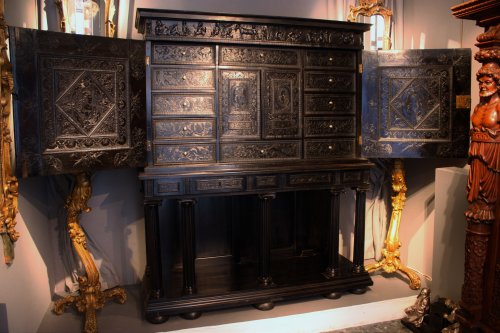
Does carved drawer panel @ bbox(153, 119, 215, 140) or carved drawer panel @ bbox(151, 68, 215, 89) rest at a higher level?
carved drawer panel @ bbox(151, 68, 215, 89)

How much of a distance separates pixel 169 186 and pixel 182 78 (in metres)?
0.72

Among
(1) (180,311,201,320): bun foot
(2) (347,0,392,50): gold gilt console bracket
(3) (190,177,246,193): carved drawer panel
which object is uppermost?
(2) (347,0,392,50): gold gilt console bracket

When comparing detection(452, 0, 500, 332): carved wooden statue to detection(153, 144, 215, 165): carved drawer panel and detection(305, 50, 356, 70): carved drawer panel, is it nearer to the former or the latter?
detection(305, 50, 356, 70): carved drawer panel

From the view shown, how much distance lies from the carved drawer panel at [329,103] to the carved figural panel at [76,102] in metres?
1.17

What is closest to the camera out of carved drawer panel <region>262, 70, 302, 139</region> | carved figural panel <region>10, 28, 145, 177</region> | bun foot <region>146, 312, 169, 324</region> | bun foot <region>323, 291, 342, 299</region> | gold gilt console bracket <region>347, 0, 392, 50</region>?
carved figural panel <region>10, 28, 145, 177</region>

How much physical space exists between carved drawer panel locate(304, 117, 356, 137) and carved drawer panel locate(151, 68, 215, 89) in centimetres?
76

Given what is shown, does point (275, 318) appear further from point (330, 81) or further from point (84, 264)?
point (330, 81)

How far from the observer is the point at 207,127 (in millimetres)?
2762

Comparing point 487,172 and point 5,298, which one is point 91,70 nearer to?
point 5,298

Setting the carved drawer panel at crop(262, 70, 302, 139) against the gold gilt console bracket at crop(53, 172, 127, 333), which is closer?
the gold gilt console bracket at crop(53, 172, 127, 333)

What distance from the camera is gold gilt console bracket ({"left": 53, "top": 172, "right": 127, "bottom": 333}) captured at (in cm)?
272

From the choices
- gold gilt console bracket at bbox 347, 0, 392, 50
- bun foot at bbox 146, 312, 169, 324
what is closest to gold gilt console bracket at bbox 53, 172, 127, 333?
bun foot at bbox 146, 312, 169, 324

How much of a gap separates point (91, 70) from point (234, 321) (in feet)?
6.16

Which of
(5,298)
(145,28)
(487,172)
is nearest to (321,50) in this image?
(145,28)
